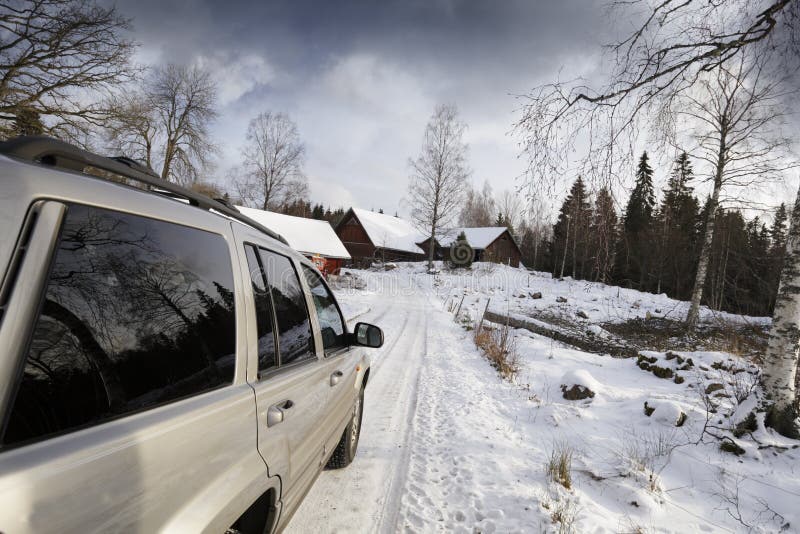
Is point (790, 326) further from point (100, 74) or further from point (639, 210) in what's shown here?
point (100, 74)

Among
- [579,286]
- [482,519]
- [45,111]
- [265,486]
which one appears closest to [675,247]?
[579,286]

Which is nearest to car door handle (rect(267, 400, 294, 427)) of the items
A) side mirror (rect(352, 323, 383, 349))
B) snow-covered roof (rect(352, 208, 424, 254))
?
side mirror (rect(352, 323, 383, 349))

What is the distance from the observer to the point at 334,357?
2.77 metres

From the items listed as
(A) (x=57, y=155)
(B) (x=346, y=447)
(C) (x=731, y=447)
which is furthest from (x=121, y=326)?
(C) (x=731, y=447)

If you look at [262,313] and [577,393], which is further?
[577,393]

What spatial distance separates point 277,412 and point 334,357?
108 centimetres

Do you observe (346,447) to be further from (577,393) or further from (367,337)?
(577,393)

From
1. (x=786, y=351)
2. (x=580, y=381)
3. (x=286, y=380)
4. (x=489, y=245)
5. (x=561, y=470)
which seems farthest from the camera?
(x=489, y=245)

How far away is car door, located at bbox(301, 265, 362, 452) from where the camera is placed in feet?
8.80

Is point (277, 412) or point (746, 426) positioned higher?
point (277, 412)

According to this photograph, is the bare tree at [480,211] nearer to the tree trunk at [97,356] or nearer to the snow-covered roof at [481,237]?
the snow-covered roof at [481,237]

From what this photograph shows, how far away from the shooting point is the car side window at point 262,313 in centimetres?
172

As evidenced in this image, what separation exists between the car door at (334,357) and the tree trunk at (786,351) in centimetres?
498

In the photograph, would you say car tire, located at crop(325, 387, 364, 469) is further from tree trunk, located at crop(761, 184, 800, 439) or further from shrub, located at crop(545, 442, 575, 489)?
tree trunk, located at crop(761, 184, 800, 439)
